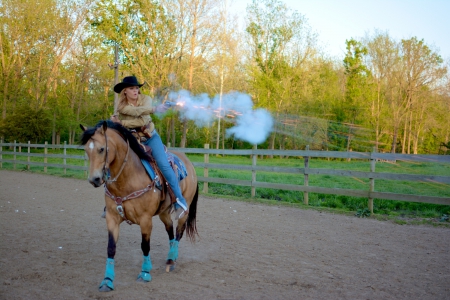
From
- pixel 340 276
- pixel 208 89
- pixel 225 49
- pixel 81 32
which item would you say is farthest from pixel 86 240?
pixel 81 32

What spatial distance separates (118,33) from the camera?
2664 cm

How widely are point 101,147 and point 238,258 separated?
2662 mm

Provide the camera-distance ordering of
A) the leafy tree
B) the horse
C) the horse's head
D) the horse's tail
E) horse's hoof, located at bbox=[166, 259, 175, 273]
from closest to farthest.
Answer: the horse's head < the horse < horse's hoof, located at bbox=[166, 259, 175, 273] < the horse's tail < the leafy tree

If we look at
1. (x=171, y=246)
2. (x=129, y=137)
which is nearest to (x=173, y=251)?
(x=171, y=246)

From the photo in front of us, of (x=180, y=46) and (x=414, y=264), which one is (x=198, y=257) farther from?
(x=180, y=46)

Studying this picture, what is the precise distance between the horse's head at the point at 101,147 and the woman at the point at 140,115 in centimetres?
28

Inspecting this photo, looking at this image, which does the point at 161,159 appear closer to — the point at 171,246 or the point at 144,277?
the point at 171,246

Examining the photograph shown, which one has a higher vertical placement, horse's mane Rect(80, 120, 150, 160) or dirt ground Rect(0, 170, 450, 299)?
horse's mane Rect(80, 120, 150, 160)

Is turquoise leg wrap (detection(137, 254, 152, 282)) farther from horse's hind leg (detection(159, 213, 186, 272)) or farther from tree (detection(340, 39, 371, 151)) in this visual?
tree (detection(340, 39, 371, 151))

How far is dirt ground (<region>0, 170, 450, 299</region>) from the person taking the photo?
421cm

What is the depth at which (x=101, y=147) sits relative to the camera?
4.05m

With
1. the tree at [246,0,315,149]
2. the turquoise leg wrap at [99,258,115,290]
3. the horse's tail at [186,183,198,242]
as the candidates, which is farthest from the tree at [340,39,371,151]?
the turquoise leg wrap at [99,258,115,290]

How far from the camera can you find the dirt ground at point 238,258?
4211 mm

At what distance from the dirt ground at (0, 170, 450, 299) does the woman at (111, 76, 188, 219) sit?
1298 mm
